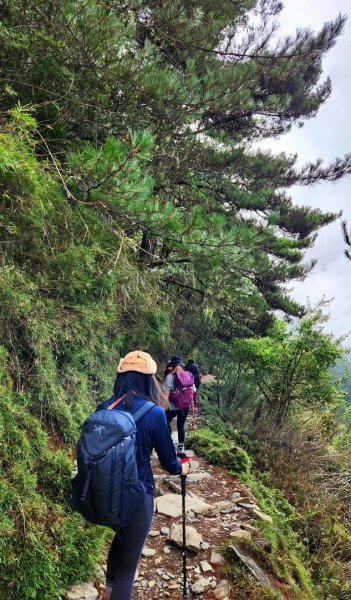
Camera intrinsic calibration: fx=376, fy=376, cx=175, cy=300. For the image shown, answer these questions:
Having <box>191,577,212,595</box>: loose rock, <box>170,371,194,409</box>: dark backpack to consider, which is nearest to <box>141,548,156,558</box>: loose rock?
<box>191,577,212,595</box>: loose rock

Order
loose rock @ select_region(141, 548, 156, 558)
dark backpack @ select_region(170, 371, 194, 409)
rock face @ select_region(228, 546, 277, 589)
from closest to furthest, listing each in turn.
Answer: rock face @ select_region(228, 546, 277, 589) < loose rock @ select_region(141, 548, 156, 558) < dark backpack @ select_region(170, 371, 194, 409)

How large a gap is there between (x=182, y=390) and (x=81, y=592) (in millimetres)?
3850

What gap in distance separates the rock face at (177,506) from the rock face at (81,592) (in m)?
1.74

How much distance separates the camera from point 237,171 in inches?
342

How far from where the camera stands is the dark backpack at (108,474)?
2.17 meters

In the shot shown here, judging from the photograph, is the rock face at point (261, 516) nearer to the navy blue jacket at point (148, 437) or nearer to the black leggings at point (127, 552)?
the black leggings at point (127, 552)

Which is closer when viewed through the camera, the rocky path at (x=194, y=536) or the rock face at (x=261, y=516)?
the rocky path at (x=194, y=536)

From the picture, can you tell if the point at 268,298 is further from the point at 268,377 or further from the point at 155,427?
the point at 155,427

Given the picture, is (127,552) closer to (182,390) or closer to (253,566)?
(253,566)

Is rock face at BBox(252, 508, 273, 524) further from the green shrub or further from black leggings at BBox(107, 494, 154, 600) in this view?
black leggings at BBox(107, 494, 154, 600)

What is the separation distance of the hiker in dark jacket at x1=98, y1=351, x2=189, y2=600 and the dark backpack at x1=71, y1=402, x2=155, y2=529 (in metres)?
0.15

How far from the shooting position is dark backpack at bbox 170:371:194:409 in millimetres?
6617

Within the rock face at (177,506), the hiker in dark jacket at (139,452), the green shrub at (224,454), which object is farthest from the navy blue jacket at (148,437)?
the green shrub at (224,454)

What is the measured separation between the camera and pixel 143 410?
8.10 feet
